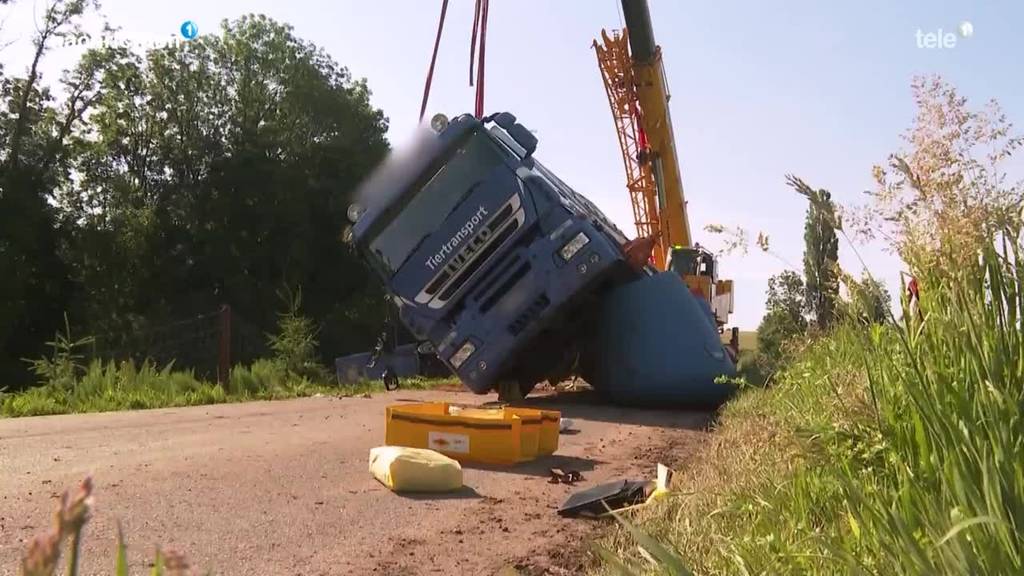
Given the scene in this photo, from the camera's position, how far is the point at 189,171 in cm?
3456

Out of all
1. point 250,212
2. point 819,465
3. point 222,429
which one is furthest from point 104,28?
point 819,465

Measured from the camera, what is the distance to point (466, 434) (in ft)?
19.6

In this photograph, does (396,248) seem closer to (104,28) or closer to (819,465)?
(819,465)

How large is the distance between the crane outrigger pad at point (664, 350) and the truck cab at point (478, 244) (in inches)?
21.2

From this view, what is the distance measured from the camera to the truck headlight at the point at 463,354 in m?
10.1

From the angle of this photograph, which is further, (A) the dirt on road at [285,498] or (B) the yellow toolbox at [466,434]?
(B) the yellow toolbox at [466,434]

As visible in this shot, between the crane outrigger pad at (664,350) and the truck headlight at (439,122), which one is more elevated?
the truck headlight at (439,122)

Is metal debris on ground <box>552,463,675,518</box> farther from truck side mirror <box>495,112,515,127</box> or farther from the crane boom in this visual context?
the crane boom

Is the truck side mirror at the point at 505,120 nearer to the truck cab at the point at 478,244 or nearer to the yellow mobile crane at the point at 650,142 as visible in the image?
the truck cab at the point at 478,244

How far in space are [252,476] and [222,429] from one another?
231 cm

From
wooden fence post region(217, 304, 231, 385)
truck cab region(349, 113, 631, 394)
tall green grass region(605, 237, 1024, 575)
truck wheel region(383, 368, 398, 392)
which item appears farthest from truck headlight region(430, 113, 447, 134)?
tall green grass region(605, 237, 1024, 575)

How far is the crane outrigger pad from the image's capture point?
9.96 meters

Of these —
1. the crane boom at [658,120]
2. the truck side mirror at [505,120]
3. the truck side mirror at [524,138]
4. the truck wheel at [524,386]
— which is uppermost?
the crane boom at [658,120]

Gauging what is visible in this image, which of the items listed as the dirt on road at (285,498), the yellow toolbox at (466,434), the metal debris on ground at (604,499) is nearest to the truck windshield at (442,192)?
the dirt on road at (285,498)
